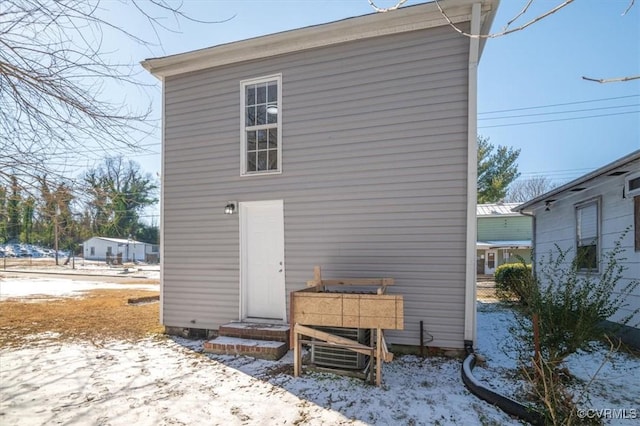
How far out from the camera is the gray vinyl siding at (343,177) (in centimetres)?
454

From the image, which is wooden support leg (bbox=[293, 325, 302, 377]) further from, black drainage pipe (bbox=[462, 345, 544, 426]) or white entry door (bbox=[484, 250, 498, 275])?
white entry door (bbox=[484, 250, 498, 275])

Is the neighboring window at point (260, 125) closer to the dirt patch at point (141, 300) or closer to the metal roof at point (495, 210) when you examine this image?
the dirt patch at point (141, 300)

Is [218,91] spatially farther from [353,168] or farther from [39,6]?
[39,6]

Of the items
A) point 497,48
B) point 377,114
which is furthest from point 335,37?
point 497,48

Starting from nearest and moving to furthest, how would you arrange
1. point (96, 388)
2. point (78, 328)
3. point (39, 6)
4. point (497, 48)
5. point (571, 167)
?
point (39, 6) → point (96, 388) → point (497, 48) → point (78, 328) → point (571, 167)

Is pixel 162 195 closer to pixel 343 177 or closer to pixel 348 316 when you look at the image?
pixel 343 177

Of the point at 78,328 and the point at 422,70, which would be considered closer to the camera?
the point at 422,70

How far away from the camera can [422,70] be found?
465cm

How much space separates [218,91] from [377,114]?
272cm

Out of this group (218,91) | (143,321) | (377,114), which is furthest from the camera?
(143,321)

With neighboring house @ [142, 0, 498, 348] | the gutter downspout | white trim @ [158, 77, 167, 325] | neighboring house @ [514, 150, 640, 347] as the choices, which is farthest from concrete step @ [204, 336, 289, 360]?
neighboring house @ [514, 150, 640, 347]

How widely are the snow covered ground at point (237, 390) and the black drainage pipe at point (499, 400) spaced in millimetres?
60

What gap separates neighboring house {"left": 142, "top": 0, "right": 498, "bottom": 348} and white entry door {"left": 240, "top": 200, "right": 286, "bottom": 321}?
0.07 feet

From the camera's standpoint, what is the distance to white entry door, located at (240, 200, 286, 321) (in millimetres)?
5324
